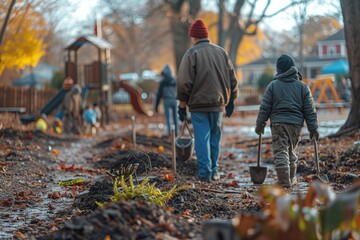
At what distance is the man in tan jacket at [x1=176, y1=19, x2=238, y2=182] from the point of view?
9852mm

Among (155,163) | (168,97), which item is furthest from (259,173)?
(168,97)

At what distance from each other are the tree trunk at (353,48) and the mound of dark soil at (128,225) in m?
9.39

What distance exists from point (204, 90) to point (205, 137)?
0.68m

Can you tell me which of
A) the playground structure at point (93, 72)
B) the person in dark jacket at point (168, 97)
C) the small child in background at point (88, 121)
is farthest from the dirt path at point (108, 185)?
the playground structure at point (93, 72)

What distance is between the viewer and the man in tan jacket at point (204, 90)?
9852mm

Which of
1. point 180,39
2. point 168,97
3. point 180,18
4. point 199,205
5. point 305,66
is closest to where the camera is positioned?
point 199,205

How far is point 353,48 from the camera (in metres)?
13.9

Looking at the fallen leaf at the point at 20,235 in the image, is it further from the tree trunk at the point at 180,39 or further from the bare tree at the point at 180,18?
the tree trunk at the point at 180,39

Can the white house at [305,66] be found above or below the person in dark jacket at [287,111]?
above

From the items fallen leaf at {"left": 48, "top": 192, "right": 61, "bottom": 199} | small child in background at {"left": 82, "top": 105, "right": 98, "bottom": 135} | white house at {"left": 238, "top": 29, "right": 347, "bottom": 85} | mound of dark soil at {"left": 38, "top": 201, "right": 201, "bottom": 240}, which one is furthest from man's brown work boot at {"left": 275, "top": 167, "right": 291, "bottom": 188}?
white house at {"left": 238, "top": 29, "right": 347, "bottom": 85}

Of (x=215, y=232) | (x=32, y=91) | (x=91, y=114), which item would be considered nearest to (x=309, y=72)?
(x=32, y=91)

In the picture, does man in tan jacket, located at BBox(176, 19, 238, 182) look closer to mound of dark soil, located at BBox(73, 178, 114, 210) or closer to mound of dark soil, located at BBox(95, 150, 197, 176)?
mound of dark soil, located at BBox(95, 150, 197, 176)

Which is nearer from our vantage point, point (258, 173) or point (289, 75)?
point (289, 75)

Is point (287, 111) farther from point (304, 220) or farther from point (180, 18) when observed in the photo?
point (180, 18)
